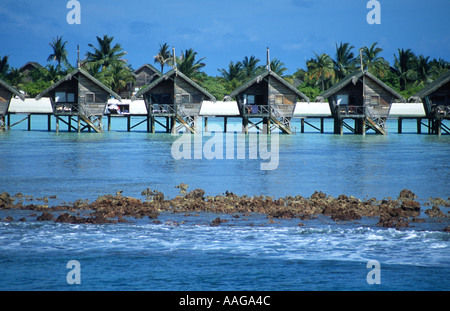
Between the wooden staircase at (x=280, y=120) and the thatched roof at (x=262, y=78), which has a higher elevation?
the thatched roof at (x=262, y=78)

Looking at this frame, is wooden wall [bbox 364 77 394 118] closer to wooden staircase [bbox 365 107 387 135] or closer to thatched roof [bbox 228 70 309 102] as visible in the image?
wooden staircase [bbox 365 107 387 135]

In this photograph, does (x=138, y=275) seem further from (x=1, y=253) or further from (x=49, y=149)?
(x=49, y=149)

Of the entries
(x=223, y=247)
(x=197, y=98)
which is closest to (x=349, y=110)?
(x=197, y=98)

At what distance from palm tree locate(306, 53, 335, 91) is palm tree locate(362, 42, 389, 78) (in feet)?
14.8

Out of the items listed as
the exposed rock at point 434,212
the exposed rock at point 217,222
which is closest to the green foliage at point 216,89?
the exposed rock at point 434,212

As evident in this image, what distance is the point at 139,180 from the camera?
74.0ft

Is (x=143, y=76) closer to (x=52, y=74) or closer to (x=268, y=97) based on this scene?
(x=52, y=74)

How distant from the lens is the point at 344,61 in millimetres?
81750

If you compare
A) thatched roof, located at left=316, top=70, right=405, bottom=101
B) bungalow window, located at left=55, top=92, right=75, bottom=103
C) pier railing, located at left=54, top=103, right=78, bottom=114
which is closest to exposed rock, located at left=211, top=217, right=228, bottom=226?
thatched roof, located at left=316, top=70, right=405, bottom=101

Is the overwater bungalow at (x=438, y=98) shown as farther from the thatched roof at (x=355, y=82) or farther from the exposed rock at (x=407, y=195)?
the exposed rock at (x=407, y=195)

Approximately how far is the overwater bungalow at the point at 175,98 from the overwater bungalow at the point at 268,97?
281cm

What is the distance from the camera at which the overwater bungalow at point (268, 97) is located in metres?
50.7

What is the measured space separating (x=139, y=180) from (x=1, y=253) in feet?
35.4

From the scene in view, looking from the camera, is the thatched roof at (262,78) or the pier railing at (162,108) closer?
the thatched roof at (262,78)
